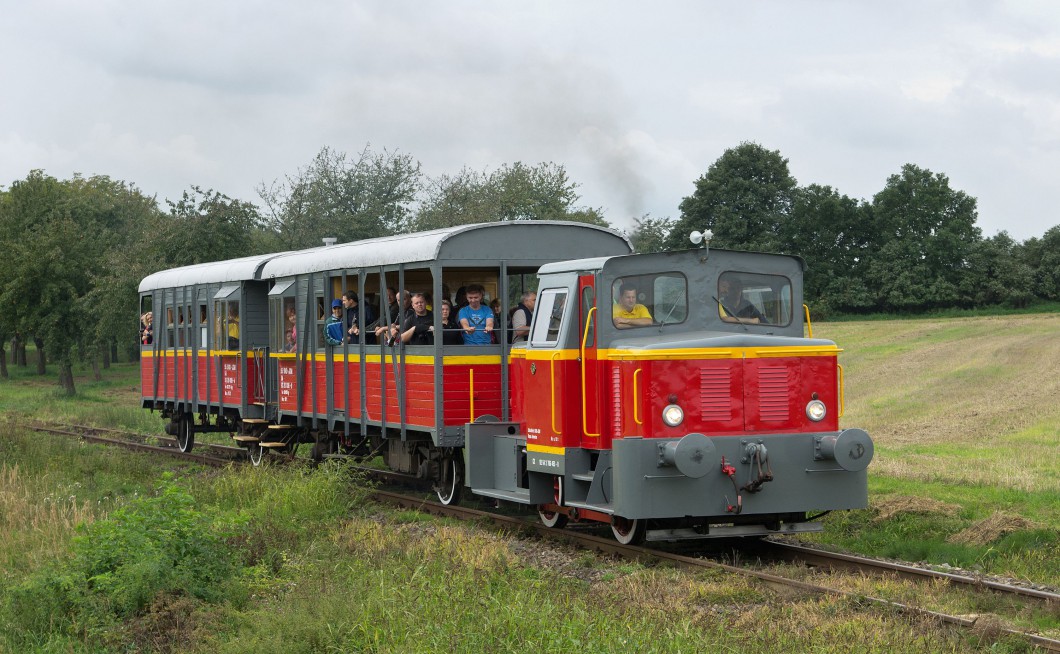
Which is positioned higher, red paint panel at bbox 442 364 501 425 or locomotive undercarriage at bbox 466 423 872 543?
red paint panel at bbox 442 364 501 425

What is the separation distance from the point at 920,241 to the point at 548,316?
54.5 meters

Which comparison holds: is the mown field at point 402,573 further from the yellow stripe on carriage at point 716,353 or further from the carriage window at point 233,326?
the carriage window at point 233,326

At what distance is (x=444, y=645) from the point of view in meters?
7.23

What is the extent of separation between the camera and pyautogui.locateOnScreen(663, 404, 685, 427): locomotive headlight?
10.7 m

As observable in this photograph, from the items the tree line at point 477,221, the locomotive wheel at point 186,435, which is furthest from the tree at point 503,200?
the locomotive wheel at point 186,435

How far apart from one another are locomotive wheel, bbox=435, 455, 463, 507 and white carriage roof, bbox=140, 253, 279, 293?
6531mm

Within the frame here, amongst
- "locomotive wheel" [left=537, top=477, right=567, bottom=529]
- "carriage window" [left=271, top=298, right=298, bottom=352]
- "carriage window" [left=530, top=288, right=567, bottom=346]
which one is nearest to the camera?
"carriage window" [left=530, top=288, right=567, bottom=346]

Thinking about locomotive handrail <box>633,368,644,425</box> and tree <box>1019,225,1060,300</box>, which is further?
tree <box>1019,225,1060,300</box>

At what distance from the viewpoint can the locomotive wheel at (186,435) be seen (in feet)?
79.0

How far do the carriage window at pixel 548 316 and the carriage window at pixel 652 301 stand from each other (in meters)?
0.66

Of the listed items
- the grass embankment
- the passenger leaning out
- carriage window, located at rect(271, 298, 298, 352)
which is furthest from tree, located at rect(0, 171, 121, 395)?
the passenger leaning out

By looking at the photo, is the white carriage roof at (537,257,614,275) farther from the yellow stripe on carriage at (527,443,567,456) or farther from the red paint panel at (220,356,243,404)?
the red paint panel at (220,356,243,404)

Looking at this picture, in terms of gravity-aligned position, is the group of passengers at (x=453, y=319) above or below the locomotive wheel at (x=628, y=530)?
above

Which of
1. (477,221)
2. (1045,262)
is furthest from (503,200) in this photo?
(1045,262)
